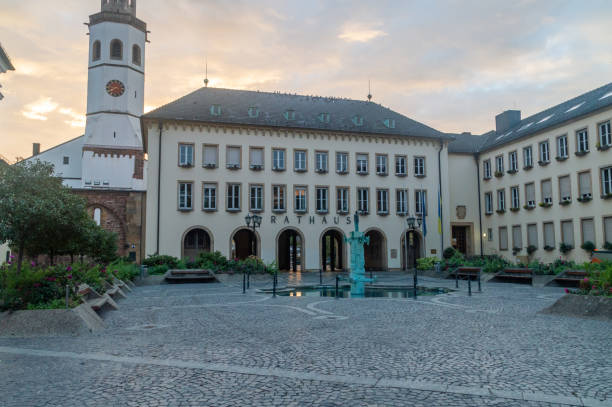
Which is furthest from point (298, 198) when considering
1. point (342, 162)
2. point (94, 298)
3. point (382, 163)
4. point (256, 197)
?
point (94, 298)

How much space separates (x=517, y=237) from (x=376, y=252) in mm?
10807

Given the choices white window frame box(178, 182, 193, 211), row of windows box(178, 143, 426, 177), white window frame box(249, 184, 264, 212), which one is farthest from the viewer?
white window frame box(249, 184, 264, 212)

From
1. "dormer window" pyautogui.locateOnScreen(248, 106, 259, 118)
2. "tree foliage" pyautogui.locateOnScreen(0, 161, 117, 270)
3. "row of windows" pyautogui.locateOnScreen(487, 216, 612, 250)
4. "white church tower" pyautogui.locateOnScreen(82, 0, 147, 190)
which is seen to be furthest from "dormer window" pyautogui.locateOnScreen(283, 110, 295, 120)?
"tree foliage" pyautogui.locateOnScreen(0, 161, 117, 270)

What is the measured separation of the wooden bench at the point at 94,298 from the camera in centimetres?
1213

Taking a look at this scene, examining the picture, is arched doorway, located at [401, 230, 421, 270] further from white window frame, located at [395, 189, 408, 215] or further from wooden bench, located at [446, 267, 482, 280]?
wooden bench, located at [446, 267, 482, 280]

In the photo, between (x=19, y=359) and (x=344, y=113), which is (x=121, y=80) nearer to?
(x=344, y=113)

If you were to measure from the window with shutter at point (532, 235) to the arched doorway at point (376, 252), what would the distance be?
1046 centimetres

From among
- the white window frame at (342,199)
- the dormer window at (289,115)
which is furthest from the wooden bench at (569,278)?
the dormer window at (289,115)

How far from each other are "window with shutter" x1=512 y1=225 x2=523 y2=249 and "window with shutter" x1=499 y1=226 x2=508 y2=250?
2.97ft

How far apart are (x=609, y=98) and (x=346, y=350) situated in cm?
2988

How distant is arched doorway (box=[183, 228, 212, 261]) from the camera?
36.4 m

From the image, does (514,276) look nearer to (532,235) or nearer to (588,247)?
(588,247)

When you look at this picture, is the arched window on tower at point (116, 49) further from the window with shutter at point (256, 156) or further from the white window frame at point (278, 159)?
the white window frame at point (278, 159)

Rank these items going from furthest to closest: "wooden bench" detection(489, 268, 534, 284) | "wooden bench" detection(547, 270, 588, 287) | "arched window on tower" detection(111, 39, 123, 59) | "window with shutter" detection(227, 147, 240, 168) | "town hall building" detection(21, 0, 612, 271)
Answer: "arched window on tower" detection(111, 39, 123, 59) < "window with shutter" detection(227, 147, 240, 168) < "town hall building" detection(21, 0, 612, 271) < "wooden bench" detection(489, 268, 534, 284) < "wooden bench" detection(547, 270, 588, 287)
